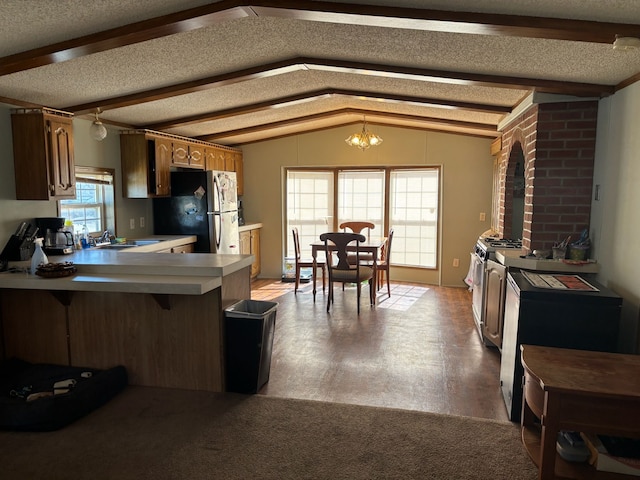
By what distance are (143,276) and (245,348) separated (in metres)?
0.87

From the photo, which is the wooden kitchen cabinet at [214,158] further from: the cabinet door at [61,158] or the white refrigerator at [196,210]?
the cabinet door at [61,158]

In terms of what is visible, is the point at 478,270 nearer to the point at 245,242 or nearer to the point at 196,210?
the point at 196,210

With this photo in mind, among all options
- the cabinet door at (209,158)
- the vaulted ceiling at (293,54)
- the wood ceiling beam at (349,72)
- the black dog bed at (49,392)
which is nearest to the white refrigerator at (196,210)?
the cabinet door at (209,158)

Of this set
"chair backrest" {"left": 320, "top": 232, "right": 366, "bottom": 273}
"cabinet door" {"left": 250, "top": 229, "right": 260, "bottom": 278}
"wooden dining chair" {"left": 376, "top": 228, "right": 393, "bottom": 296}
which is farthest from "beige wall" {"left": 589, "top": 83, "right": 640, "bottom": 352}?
"cabinet door" {"left": 250, "top": 229, "right": 260, "bottom": 278}

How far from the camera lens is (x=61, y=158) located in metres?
3.83

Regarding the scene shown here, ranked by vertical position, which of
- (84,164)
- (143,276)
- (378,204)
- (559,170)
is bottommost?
(143,276)

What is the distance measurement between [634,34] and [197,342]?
10.2 ft

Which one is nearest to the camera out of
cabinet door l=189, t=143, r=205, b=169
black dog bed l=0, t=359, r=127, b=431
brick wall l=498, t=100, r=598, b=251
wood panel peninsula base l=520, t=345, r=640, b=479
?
wood panel peninsula base l=520, t=345, r=640, b=479

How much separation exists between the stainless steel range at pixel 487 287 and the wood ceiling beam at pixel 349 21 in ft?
6.18

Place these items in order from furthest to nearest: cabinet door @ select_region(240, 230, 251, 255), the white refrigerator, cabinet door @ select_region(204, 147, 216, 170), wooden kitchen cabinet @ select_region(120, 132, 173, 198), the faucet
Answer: cabinet door @ select_region(240, 230, 251, 255), cabinet door @ select_region(204, 147, 216, 170), the white refrigerator, wooden kitchen cabinet @ select_region(120, 132, 173, 198), the faucet

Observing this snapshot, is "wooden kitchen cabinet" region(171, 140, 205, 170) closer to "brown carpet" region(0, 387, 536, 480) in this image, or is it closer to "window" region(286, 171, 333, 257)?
"window" region(286, 171, 333, 257)

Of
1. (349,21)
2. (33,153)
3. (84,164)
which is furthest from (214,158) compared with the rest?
(349,21)

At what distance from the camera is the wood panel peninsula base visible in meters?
1.72

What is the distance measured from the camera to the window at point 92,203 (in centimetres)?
440
